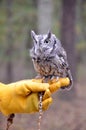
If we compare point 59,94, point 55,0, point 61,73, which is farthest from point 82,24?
point 61,73

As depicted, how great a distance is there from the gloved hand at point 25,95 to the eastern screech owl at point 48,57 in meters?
0.21

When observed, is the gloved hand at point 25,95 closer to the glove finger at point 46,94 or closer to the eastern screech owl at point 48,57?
the glove finger at point 46,94

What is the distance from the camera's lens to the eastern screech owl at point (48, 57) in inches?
201

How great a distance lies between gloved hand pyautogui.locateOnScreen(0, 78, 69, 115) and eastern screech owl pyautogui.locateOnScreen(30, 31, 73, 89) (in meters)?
0.21

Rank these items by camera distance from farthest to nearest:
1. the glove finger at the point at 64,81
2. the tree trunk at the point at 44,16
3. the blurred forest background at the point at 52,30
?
1. the tree trunk at the point at 44,16
2. the blurred forest background at the point at 52,30
3. the glove finger at the point at 64,81

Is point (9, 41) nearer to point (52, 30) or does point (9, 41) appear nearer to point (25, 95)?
point (52, 30)

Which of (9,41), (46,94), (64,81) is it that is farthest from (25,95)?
(9,41)

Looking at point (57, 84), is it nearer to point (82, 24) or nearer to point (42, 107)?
point (42, 107)

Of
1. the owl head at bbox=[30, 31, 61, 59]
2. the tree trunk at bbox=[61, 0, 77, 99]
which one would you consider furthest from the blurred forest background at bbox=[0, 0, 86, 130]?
the owl head at bbox=[30, 31, 61, 59]

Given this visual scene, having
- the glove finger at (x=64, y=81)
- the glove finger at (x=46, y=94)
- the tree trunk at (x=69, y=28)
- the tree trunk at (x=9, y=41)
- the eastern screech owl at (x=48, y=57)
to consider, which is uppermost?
the tree trunk at (x=9, y=41)

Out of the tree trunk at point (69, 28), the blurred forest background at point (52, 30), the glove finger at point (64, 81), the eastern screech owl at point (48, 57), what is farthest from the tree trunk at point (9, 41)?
the glove finger at point (64, 81)

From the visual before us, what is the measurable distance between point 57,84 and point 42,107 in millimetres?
268

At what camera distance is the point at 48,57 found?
524 centimetres

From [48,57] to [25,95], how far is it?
448mm
